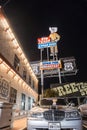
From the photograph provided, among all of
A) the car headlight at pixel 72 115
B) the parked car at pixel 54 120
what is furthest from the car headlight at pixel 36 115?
the car headlight at pixel 72 115

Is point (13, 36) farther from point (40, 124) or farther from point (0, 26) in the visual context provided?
point (40, 124)

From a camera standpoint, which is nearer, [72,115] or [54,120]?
[54,120]

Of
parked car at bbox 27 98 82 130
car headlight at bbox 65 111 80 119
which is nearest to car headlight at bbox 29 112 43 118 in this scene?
parked car at bbox 27 98 82 130

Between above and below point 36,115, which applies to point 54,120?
below

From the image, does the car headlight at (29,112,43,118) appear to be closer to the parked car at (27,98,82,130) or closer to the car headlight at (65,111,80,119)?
the parked car at (27,98,82,130)

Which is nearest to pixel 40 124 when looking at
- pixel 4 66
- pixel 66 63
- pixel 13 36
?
pixel 4 66

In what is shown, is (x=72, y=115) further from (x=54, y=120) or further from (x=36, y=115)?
(x=36, y=115)

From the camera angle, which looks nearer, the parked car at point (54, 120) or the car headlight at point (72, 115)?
the parked car at point (54, 120)

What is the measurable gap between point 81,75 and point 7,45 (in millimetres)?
40023

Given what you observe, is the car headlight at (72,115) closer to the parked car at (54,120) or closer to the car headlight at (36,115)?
the parked car at (54,120)

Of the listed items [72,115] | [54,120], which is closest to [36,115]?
[54,120]

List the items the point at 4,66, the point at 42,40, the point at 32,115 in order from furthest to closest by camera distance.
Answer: the point at 42,40 → the point at 4,66 → the point at 32,115

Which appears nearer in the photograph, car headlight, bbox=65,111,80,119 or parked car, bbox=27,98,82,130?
parked car, bbox=27,98,82,130

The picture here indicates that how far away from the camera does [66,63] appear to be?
3756 cm
